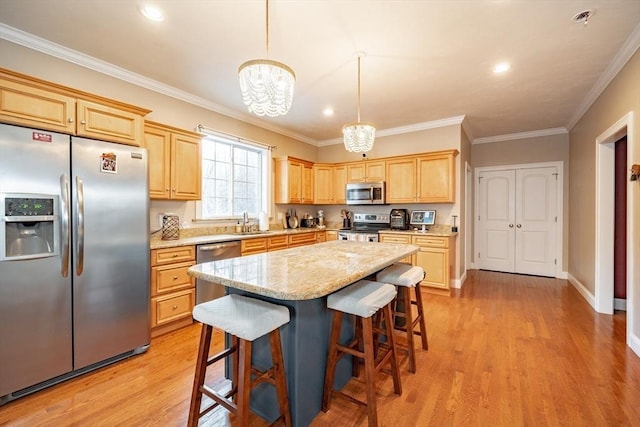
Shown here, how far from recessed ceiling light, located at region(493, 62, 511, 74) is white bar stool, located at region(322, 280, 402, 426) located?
8.53ft

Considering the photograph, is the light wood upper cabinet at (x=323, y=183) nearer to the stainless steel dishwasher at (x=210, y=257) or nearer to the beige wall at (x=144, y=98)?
the beige wall at (x=144, y=98)

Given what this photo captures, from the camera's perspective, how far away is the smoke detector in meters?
2.08

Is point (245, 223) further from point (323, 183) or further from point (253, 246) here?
point (323, 183)

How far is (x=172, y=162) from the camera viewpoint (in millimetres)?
3205

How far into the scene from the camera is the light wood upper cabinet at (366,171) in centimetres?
499

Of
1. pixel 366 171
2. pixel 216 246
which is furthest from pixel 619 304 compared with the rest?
pixel 216 246

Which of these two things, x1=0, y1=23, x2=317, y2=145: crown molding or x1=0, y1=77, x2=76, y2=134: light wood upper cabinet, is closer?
x1=0, y1=77, x2=76, y2=134: light wood upper cabinet

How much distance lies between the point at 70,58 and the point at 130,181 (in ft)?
4.63

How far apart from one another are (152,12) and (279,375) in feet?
8.63

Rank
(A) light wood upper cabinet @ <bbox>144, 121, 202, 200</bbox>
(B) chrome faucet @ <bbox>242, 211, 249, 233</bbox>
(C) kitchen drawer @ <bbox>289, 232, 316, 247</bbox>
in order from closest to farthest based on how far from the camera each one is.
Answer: (A) light wood upper cabinet @ <bbox>144, 121, 202, 200</bbox> → (B) chrome faucet @ <bbox>242, 211, 249, 233</bbox> → (C) kitchen drawer @ <bbox>289, 232, 316, 247</bbox>

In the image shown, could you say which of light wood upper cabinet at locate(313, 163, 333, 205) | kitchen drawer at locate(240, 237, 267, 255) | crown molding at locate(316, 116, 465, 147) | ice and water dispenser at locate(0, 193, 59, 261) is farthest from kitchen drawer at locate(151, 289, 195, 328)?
crown molding at locate(316, 116, 465, 147)

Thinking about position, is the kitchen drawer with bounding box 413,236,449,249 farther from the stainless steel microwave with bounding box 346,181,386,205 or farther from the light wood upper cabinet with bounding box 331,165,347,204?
the light wood upper cabinet with bounding box 331,165,347,204

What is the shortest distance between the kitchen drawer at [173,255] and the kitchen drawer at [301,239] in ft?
5.73

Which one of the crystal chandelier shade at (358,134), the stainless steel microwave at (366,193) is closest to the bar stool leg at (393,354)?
the crystal chandelier shade at (358,134)
